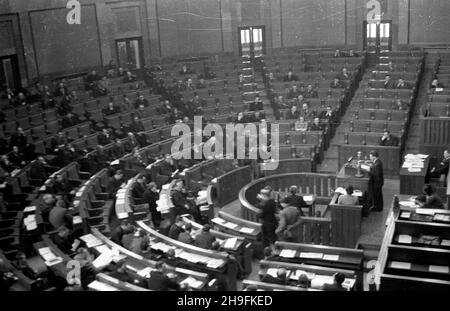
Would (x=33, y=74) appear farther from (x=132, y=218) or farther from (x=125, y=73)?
(x=132, y=218)

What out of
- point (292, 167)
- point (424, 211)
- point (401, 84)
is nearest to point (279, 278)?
point (424, 211)

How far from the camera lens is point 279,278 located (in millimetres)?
8203

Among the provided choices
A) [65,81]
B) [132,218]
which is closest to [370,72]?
[65,81]

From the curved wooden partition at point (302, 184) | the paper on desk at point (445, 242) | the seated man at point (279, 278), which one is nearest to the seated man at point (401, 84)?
the curved wooden partition at point (302, 184)

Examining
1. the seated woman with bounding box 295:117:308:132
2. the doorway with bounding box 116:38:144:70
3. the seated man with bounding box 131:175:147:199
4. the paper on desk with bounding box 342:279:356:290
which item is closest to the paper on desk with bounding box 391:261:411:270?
the paper on desk with bounding box 342:279:356:290

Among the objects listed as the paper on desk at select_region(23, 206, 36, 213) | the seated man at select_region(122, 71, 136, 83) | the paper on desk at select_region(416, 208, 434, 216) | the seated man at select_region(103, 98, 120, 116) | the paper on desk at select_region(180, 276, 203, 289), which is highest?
the seated man at select_region(122, 71, 136, 83)

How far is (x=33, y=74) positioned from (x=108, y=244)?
420 inches

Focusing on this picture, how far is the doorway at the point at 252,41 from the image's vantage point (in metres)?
23.6

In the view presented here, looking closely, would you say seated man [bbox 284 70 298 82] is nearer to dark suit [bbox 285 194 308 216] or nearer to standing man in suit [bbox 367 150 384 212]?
standing man in suit [bbox 367 150 384 212]

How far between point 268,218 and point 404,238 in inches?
99.5

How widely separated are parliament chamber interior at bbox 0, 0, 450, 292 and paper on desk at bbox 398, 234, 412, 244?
1.8 inches

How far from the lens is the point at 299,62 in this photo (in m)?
21.2

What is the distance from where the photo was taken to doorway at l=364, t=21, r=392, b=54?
22.5 m

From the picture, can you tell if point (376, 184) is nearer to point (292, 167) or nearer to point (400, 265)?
point (292, 167)
